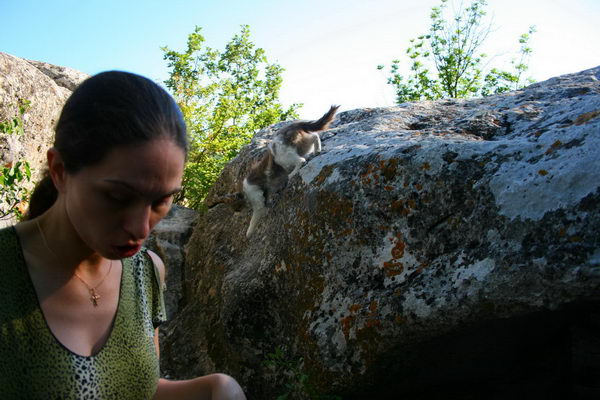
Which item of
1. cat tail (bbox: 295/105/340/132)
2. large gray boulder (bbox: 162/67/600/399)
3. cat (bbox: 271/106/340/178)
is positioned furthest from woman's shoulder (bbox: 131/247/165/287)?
cat tail (bbox: 295/105/340/132)

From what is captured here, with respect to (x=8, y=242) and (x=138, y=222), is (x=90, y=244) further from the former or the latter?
(x=8, y=242)

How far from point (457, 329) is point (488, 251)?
395mm

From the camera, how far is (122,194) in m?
1.39

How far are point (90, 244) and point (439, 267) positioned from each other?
5.59 ft

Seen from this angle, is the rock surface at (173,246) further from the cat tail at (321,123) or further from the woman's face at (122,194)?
the woman's face at (122,194)

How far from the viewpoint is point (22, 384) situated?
147 cm

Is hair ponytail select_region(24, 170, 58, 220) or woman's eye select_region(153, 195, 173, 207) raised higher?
hair ponytail select_region(24, 170, 58, 220)

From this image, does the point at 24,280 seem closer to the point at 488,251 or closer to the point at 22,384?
the point at 22,384

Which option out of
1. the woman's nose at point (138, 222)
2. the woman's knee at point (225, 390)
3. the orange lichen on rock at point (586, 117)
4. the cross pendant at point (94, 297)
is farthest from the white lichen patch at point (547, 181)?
the cross pendant at point (94, 297)

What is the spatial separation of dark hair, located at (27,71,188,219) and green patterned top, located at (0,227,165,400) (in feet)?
1.29

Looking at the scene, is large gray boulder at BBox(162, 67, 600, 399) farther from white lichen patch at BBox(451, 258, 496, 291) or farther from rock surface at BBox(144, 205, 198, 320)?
rock surface at BBox(144, 205, 198, 320)

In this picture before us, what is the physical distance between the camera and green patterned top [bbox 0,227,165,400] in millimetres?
1480

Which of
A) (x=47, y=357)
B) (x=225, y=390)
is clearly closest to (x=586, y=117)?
(x=225, y=390)

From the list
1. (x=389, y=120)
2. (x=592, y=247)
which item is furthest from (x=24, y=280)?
(x=389, y=120)
